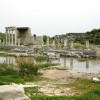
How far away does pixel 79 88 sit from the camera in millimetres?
13109

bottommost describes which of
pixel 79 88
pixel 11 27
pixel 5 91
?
pixel 79 88

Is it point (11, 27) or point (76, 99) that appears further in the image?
point (11, 27)

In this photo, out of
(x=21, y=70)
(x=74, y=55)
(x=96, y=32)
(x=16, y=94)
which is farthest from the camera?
(x=96, y=32)

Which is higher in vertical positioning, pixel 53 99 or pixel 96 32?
pixel 96 32

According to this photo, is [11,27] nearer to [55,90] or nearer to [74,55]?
[74,55]

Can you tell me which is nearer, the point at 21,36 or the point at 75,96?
the point at 75,96

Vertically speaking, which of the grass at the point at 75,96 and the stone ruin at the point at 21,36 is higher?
the stone ruin at the point at 21,36

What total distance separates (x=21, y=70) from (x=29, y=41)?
4557 centimetres

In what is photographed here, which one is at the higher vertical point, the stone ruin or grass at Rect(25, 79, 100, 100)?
the stone ruin

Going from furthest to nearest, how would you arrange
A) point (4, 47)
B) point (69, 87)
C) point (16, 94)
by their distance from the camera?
point (4, 47) → point (69, 87) → point (16, 94)

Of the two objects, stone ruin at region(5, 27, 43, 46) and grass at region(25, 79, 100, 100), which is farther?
stone ruin at region(5, 27, 43, 46)

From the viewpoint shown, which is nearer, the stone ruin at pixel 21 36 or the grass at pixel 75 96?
the grass at pixel 75 96

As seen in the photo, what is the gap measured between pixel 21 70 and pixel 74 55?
21213 millimetres

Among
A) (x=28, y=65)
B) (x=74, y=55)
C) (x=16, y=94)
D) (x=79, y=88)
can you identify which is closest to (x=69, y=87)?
(x=79, y=88)
